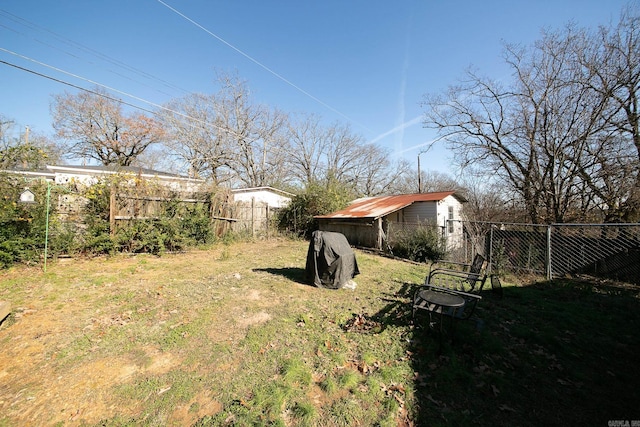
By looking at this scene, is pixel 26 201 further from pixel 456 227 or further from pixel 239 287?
pixel 456 227

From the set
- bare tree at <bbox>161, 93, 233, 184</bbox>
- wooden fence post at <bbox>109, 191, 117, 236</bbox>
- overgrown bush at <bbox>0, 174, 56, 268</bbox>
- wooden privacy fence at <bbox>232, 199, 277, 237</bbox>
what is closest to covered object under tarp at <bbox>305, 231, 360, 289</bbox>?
wooden fence post at <bbox>109, 191, 117, 236</bbox>

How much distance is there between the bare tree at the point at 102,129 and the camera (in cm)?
2392

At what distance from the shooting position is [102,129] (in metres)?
24.9

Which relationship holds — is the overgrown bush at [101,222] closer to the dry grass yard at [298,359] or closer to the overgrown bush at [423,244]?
the dry grass yard at [298,359]

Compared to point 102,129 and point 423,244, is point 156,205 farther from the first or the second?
point 102,129

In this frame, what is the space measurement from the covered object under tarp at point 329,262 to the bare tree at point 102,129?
85.4 feet

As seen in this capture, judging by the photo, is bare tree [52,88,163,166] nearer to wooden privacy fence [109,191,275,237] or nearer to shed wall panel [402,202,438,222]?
wooden privacy fence [109,191,275,237]

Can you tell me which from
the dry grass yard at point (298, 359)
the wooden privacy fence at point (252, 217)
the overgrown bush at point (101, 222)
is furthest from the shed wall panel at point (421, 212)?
the overgrown bush at point (101, 222)

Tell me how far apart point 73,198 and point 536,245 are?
15.2 meters

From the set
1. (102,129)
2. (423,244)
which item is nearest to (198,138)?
(102,129)

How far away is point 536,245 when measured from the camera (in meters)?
9.27

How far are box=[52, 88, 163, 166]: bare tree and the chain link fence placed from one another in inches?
1146

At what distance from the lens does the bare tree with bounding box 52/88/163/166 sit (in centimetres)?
2392

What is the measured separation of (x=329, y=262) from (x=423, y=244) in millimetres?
5309
